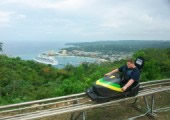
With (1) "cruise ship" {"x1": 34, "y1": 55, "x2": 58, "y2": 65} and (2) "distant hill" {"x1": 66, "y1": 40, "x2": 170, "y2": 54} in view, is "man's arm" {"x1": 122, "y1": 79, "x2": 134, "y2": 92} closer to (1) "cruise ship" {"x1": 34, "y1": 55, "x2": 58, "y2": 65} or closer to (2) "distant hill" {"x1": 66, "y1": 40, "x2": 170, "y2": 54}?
(2) "distant hill" {"x1": 66, "y1": 40, "x2": 170, "y2": 54}

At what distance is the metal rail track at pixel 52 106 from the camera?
3.17 meters

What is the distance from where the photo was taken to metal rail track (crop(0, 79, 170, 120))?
317 cm

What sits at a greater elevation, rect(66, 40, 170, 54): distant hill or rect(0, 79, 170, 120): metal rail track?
rect(66, 40, 170, 54): distant hill

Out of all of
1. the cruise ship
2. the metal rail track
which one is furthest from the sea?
the metal rail track

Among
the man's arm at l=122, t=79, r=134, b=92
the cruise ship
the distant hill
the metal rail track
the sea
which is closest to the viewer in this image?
the metal rail track

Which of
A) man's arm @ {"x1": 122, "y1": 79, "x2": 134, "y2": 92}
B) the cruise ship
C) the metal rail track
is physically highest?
man's arm @ {"x1": 122, "y1": 79, "x2": 134, "y2": 92}

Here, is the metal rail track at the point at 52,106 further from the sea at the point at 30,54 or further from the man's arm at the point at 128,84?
the sea at the point at 30,54

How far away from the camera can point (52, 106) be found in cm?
420

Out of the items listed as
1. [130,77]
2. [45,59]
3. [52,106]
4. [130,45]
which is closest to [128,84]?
[130,77]

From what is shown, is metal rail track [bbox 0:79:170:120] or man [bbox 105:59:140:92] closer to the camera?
metal rail track [bbox 0:79:170:120]

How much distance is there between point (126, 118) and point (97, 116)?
50cm

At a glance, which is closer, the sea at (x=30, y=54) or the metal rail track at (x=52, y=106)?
the metal rail track at (x=52, y=106)

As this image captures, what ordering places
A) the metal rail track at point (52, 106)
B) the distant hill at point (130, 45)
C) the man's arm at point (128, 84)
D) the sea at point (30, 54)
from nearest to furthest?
the metal rail track at point (52, 106)
the man's arm at point (128, 84)
the distant hill at point (130, 45)
the sea at point (30, 54)

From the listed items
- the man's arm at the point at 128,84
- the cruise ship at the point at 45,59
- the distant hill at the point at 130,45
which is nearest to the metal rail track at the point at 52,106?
the man's arm at the point at 128,84
